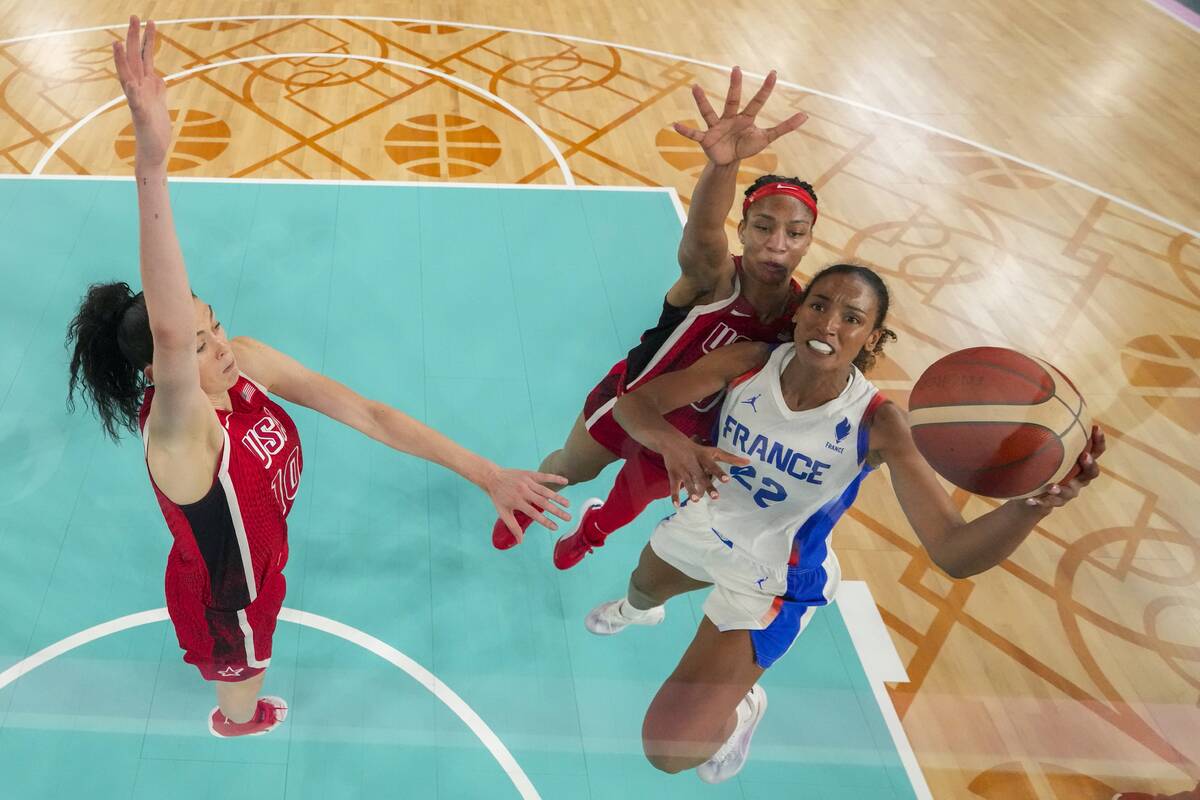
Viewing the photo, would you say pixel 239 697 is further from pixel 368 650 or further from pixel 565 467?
pixel 565 467

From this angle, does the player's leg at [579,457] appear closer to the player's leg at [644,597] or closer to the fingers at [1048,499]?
the player's leg at [644,597]

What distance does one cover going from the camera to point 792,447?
184 cm

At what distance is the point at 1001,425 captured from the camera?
5.87 feet

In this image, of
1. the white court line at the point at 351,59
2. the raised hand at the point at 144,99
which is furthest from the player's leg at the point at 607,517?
the white court line at the point at 351,59

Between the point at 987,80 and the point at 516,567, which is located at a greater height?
the point at 987,80

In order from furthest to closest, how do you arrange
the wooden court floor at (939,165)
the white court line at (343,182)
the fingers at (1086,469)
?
the white court line at (343,182), the wooden court floor at (939,165), the fingers at (1086,469)

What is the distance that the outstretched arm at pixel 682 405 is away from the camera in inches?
72.4

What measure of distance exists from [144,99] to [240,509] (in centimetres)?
78

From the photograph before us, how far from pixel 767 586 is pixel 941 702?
0.74 meters

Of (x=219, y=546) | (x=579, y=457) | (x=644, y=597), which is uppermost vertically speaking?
(x=219, y=546)

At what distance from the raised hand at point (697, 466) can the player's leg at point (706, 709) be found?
40cm

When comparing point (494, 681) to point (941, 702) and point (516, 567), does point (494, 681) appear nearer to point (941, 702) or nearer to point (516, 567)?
point (516, 567)

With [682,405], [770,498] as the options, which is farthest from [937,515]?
[682,405]

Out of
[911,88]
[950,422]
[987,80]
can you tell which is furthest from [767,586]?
[987,80]
